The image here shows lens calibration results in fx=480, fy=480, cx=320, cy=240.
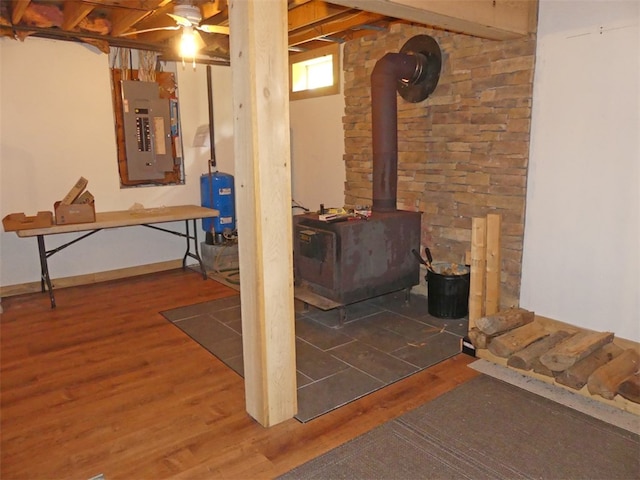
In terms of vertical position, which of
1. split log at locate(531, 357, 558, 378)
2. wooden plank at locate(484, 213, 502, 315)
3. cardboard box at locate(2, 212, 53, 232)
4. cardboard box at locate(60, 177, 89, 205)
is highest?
cardboard box at locate(60, 177, 89, 205)

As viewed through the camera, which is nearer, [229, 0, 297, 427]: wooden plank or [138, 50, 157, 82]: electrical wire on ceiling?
[229, 0, 297, 427]: wooden plank

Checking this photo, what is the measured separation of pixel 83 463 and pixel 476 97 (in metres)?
3.53

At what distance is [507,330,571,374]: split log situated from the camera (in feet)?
9.22

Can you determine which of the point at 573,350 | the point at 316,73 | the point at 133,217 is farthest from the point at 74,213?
the point at 573,350

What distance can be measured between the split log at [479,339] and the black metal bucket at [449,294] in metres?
0.66

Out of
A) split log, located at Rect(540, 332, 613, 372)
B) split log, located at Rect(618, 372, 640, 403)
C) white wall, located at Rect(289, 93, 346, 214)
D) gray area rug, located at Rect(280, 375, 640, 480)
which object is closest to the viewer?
gray area rug, located at Rect(280, 375, 640, 480)

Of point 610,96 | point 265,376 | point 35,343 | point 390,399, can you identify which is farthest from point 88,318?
point 610,96

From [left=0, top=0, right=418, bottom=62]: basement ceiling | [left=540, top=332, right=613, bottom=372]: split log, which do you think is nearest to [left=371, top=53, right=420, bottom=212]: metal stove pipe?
[left=0, top=0, right=418, bottom=62]: basement ceiling

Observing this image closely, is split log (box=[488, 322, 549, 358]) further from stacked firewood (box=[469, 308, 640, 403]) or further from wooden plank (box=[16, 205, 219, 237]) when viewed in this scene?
wooden plank (box=[16, 205, 219, 237])

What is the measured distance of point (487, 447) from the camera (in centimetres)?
225

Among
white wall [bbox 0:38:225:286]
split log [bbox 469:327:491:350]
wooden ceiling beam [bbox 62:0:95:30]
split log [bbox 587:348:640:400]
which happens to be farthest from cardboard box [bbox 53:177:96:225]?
split log [bbox 587:348:640:400]

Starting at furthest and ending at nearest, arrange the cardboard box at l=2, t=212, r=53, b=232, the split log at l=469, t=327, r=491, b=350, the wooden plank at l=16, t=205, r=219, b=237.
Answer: the wooden plank at l=16, t=205, r=219, b=237
the cardboard box at l=2, t=212, r=53, b=232
the split log at l=469, t=327, r=491, b=350

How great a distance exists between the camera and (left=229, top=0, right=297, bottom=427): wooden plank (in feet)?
6.99

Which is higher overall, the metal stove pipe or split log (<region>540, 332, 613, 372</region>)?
the metal stove pipe
